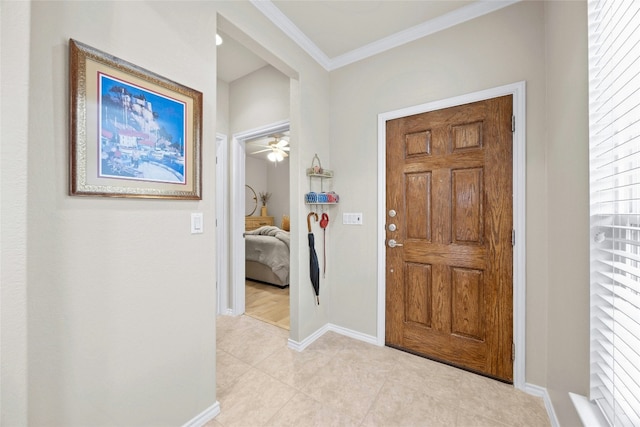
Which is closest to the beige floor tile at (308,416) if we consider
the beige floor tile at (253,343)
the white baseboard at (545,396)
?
the beige floor tile at (253,343)

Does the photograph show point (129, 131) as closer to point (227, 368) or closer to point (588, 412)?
point (227, 368)

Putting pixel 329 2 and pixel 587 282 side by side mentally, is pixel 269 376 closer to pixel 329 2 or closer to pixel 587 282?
pixel 587 282

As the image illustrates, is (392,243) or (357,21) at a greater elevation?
(357,21)

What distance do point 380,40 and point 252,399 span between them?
112 inches

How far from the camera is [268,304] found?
3.24 metres

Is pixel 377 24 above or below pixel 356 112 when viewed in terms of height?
above

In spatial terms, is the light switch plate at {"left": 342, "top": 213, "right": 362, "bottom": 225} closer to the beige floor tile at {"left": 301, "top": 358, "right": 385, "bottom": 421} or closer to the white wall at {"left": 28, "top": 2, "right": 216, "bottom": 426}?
the beige floor tile at {"left": 301, "top": 358, "right": 385, "bottom": 421}

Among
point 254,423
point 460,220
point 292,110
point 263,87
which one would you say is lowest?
point 254,423

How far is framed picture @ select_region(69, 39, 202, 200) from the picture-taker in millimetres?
1008

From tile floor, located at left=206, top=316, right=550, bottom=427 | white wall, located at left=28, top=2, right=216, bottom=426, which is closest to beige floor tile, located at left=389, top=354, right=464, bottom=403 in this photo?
tile floor, located at left=206, top=316, right=550, bottom=427

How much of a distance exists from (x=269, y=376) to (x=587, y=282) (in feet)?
6.12

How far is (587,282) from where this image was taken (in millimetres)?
1073

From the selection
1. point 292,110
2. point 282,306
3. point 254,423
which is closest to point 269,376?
point 254,423

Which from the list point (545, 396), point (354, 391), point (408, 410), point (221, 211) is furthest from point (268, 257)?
point (545, 396)
